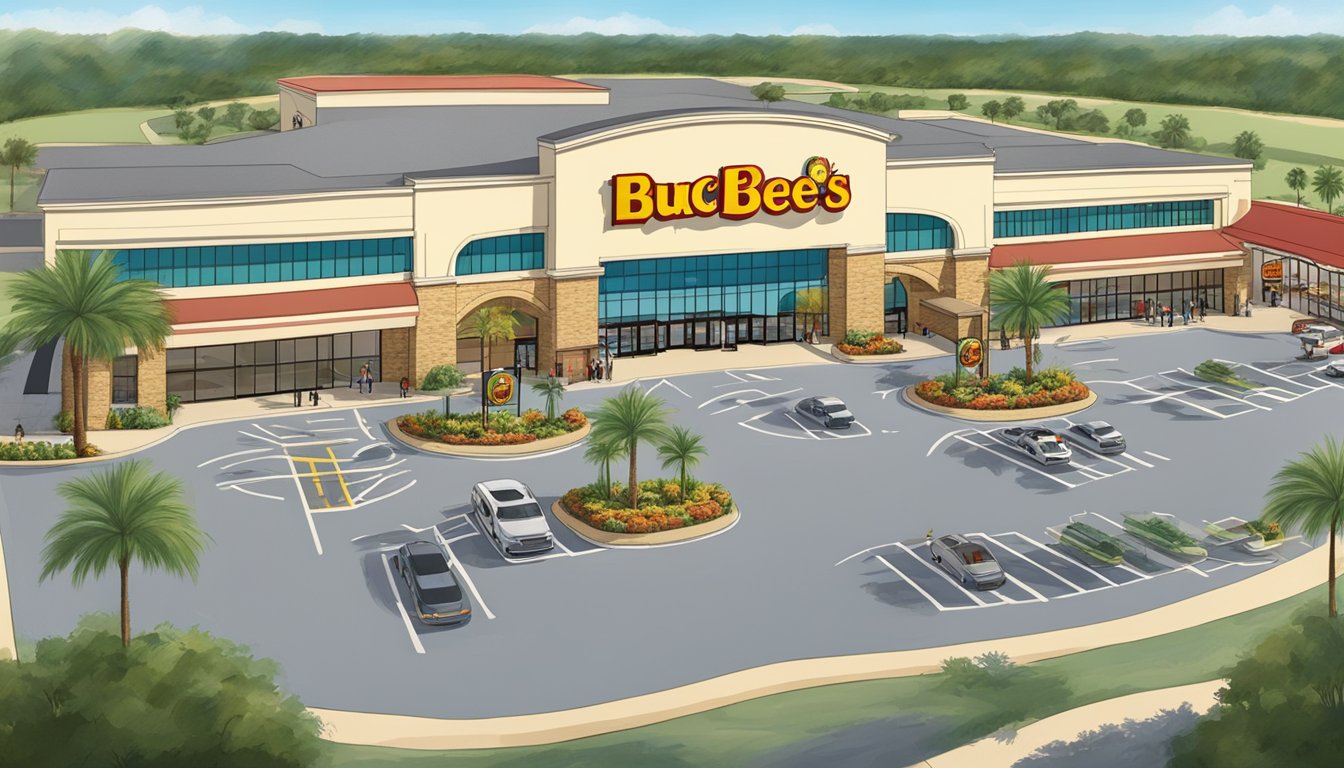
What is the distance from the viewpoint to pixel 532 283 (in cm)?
8150

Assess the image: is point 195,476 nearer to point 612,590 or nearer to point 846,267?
point 612,590

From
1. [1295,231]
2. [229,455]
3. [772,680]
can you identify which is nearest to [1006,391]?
[1295,231]

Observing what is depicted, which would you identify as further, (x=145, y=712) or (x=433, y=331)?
(x=433, y=331)

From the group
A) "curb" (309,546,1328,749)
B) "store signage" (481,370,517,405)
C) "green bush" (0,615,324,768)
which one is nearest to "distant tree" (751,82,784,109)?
"store signage" (481,370,517,405)

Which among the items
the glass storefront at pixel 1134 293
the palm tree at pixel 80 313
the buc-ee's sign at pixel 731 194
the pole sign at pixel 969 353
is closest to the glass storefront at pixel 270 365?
the palm tree at pixel 80 313

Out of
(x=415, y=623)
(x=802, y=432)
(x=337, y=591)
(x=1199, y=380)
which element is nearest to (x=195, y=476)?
(x=337, y=591)

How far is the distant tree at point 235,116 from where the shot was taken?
191275 millimetres

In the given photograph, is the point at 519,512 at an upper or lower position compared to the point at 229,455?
lower

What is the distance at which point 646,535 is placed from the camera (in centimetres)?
5712

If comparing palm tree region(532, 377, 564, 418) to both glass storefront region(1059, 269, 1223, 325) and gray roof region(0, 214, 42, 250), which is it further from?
gray roof region(0, 214, 42, 250)

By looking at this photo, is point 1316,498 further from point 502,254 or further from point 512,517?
point 502,254

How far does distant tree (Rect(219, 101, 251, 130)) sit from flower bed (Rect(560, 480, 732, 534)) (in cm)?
14355

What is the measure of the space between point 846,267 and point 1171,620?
4065 centimetres

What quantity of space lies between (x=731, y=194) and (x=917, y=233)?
517 inches
